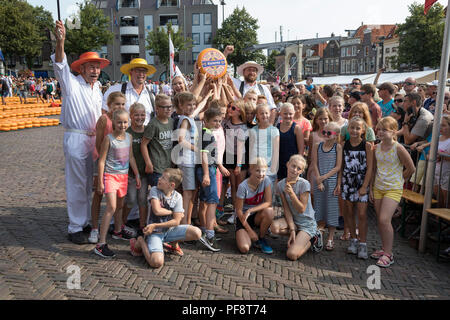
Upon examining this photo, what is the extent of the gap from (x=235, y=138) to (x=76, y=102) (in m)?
2.09

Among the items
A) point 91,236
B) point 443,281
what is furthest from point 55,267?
point 443,281

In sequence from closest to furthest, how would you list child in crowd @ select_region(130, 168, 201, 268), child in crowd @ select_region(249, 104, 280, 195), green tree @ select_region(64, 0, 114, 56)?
child in crowd @ select_region(130, 168, 201, 268)
child in crowd @ select_region(249, 104, 280, 195)
green tree @ select_region(64, 0, 114, 56)

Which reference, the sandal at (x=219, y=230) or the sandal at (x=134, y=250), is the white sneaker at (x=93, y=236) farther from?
the sandal at (x=219, y=230)

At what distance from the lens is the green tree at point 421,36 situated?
1324 inches

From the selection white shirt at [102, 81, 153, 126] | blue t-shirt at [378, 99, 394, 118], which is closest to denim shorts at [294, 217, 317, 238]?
white shirt at [102, 81, 153, 126]

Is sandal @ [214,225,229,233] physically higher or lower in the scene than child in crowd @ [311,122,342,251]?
Result: lower

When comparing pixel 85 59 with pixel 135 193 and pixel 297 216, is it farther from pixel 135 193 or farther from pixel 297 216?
pixel 297 216

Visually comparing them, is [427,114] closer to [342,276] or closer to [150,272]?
[342,276]

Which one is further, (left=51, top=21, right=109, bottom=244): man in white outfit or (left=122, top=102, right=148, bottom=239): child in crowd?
(left=122, top=102, right=148, bottom=239): child in crowd

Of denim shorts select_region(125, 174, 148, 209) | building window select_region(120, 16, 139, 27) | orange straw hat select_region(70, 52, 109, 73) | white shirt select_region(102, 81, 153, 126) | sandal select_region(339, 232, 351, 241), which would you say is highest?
building window select_region(120, 16, 139, 27)

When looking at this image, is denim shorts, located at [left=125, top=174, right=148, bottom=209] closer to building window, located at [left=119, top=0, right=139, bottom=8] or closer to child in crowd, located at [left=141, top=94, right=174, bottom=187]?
child in crowd, located at [left=141, top=94, right=174, bottom=187]

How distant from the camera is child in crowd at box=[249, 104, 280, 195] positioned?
5.01 m

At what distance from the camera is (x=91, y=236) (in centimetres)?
467

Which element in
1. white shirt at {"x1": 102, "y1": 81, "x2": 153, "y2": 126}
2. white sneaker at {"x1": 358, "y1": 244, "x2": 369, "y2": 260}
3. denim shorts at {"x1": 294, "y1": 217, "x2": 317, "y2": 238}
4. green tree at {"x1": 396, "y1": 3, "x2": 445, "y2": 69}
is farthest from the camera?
green tree at {"x1": 396, "y1": 3, "x2": 445, "y2": 69}
